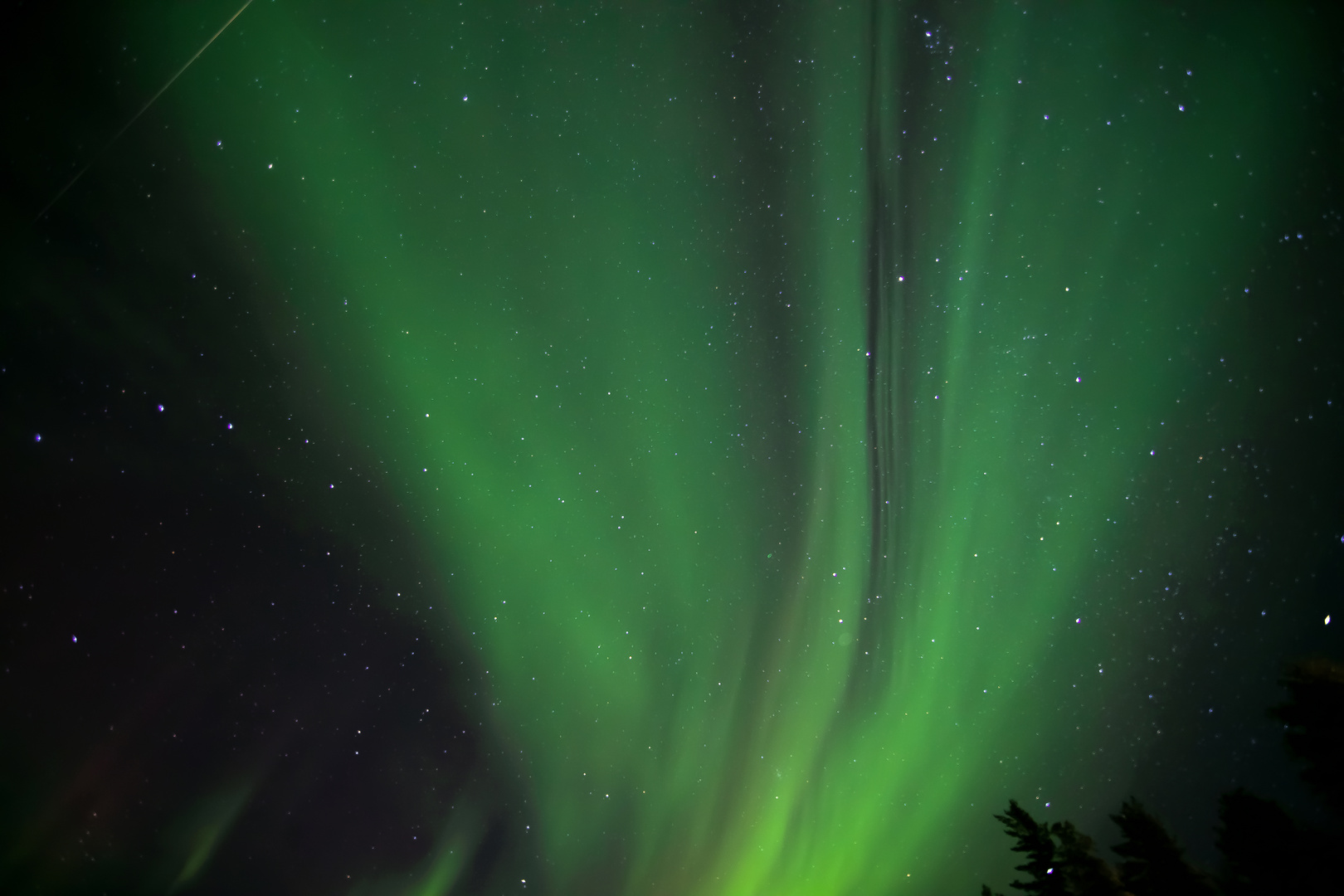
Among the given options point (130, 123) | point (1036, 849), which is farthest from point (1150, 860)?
point (130, 123)

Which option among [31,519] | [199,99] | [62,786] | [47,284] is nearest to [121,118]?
[199,99]

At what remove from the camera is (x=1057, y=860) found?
5.22 m

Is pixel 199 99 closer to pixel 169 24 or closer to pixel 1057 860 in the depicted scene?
pixel 169 24

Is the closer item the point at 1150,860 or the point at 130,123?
the point at 130,123

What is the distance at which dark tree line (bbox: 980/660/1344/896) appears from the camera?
3078 millimetres

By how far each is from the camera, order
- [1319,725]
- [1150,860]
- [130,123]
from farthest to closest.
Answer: [1150,860], [130,123], [1319,725]

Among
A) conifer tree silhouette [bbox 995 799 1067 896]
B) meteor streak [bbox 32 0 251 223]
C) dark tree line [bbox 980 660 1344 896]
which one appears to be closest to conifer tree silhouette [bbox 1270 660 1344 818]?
dark tree line [bbox 980 660 1344 896]

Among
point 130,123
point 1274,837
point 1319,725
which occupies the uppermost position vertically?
point 130,123

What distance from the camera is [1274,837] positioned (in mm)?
3369

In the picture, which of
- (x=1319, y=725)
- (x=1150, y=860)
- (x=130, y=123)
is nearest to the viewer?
(x=1319, y=725)

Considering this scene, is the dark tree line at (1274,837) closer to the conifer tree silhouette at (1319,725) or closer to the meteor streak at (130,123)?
the conifer tree silhouette at (1319,725)

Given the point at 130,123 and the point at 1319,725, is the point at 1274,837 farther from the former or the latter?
the point at 130,123

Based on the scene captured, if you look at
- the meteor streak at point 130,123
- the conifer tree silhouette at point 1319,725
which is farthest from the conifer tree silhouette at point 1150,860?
the meteor streak at point 130,123

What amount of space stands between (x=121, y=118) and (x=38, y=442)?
2.26 metres
